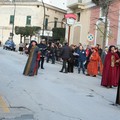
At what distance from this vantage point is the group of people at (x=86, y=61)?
50.4ft

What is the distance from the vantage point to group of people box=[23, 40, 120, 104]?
15.4m

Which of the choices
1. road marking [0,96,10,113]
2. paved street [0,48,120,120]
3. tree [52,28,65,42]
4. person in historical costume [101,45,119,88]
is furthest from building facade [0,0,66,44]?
road marking [0,96,10,113]

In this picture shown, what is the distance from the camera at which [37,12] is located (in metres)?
67.5

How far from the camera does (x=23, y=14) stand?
69688 mm

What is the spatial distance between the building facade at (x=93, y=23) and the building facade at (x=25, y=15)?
20.8 m

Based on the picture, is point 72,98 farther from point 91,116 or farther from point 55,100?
point 91,116

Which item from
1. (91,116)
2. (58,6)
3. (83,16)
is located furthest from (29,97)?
(58,6)

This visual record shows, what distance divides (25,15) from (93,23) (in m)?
31.3

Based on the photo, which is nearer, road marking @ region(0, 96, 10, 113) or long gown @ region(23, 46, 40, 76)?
road marking @ region(0, 96, 10, 113)

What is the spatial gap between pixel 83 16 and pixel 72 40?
365 centimetres

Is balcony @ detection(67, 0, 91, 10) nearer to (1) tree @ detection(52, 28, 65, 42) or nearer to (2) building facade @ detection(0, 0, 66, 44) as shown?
(1) tree @ detection(52, 28, 65, 42)

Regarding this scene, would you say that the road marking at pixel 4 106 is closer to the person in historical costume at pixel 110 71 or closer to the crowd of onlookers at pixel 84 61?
the crowd of onlookers at pixel 84 61

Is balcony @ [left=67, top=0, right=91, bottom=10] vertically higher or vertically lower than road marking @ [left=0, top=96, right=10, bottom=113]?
higher

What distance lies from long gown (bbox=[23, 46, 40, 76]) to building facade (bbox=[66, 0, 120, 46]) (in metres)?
16.4
